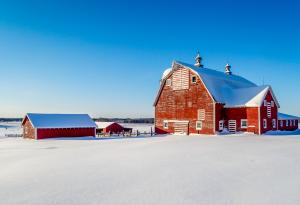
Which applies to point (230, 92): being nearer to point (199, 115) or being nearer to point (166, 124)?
point (199, 115)

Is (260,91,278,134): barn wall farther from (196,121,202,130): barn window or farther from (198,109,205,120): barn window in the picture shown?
(196,121,202,130): barn window

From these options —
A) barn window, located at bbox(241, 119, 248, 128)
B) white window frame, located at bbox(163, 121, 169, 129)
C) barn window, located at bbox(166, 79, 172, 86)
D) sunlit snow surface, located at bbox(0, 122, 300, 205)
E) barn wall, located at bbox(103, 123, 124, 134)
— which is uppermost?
barn window, located at bbox(166, 79, 172, 86)

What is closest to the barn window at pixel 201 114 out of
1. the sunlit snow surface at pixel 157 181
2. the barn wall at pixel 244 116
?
the barn wall at pixel 244 116

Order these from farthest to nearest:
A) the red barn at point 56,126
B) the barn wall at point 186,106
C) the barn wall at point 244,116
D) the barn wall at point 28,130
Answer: the barn wall at point 28,130 < the red barn at point 56,126 < the barn wall at point 186,106 < the barn wall at point 244,116

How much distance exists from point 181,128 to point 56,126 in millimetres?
16538

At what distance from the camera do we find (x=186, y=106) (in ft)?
125

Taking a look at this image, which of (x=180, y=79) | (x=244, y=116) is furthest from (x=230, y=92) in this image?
(x=180, y=79)

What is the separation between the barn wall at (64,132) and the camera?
37.9 metres

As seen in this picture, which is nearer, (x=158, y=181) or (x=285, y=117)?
(x=158, y=181)

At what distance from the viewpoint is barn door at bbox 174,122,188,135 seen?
125 ft

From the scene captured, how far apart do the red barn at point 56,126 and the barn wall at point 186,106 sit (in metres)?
10.1

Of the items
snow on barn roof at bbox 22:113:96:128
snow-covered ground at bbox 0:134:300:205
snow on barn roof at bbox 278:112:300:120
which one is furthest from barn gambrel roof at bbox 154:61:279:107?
snow-covered ground at bbox 0:134:300:205

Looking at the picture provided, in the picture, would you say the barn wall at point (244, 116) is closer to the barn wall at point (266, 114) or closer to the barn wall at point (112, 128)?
the barn wall at point (266, 114)

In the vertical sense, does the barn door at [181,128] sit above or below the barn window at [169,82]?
below
